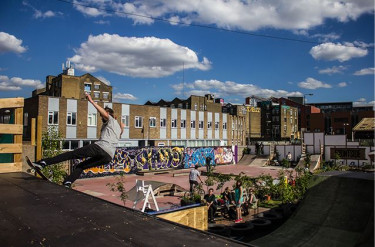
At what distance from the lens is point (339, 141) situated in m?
35.9

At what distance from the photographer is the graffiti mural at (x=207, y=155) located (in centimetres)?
3472

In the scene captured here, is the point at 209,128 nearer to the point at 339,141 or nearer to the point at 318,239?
the point at 339,141

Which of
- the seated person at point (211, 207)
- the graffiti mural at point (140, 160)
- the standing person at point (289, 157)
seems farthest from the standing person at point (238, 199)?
the standing person at point (289, 157)

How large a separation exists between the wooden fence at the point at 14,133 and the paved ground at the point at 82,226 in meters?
3.34

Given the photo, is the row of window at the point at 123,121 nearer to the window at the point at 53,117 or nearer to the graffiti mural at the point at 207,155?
the window at the point at 53,117

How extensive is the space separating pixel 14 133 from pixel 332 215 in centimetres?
758

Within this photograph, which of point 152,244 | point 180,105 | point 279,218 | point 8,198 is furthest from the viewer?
point 180,105

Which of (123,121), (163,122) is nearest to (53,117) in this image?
(123,121)

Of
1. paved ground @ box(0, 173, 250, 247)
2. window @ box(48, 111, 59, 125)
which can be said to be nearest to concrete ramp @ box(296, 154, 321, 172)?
window @ box(48, 111, 59, 125)

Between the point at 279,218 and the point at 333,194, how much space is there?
5569 mm

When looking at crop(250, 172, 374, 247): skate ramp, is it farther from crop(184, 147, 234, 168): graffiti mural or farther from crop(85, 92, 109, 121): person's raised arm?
crop(184, 147, 234, 168): graffiti mural

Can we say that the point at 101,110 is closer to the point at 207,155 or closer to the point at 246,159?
the point at 207,155

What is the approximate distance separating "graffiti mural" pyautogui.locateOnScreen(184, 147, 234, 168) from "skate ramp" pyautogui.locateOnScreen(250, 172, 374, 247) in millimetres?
26710

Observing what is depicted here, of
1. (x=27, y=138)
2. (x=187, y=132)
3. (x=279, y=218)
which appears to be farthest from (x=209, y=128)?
(x=279, y=218)
